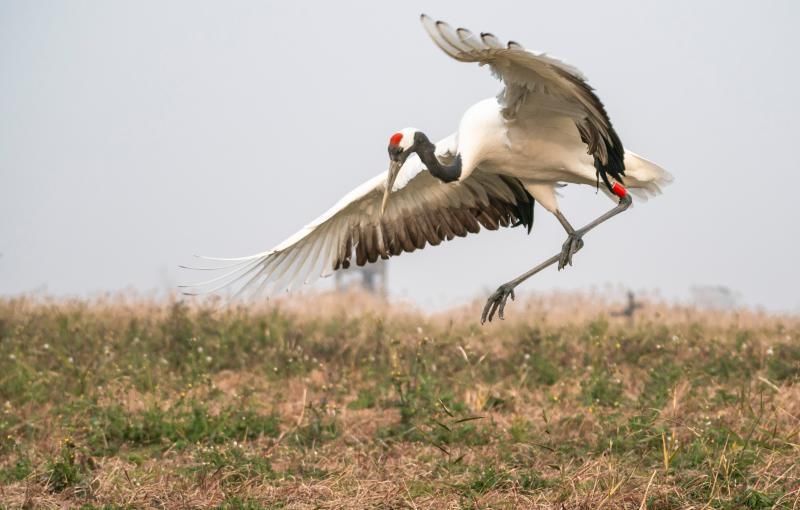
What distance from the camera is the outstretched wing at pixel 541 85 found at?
16.1 feet

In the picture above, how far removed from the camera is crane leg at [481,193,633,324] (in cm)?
676

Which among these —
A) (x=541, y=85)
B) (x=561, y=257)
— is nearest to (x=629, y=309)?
(x=561, y=257)

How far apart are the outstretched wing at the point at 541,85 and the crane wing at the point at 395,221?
0.94 metres

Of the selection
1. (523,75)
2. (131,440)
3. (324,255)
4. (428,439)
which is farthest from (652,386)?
(131,440)

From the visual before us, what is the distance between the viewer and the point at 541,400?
791cm

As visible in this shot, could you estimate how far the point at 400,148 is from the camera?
652 centimetres

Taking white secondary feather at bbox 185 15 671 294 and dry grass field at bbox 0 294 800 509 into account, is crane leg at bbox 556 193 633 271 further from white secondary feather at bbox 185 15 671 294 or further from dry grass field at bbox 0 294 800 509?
dry grass field at bbox 0 294 800 509

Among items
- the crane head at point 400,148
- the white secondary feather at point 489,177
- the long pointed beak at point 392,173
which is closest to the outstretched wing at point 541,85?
the white secondary feather at point 489,177

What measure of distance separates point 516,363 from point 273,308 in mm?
2772

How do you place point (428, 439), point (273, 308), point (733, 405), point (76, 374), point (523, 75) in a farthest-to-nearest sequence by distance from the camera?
point (273, 308) → point (76, 374) → point (733, 405) → point (428, 439) → point (523, 75)

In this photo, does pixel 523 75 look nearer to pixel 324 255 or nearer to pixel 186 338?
pixel 324 255

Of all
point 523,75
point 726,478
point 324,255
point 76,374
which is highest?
point 523,75

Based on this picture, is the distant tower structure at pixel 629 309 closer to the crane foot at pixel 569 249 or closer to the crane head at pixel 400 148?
the crane foot at pixel 569 249

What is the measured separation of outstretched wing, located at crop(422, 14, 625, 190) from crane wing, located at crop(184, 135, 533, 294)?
94 cm
